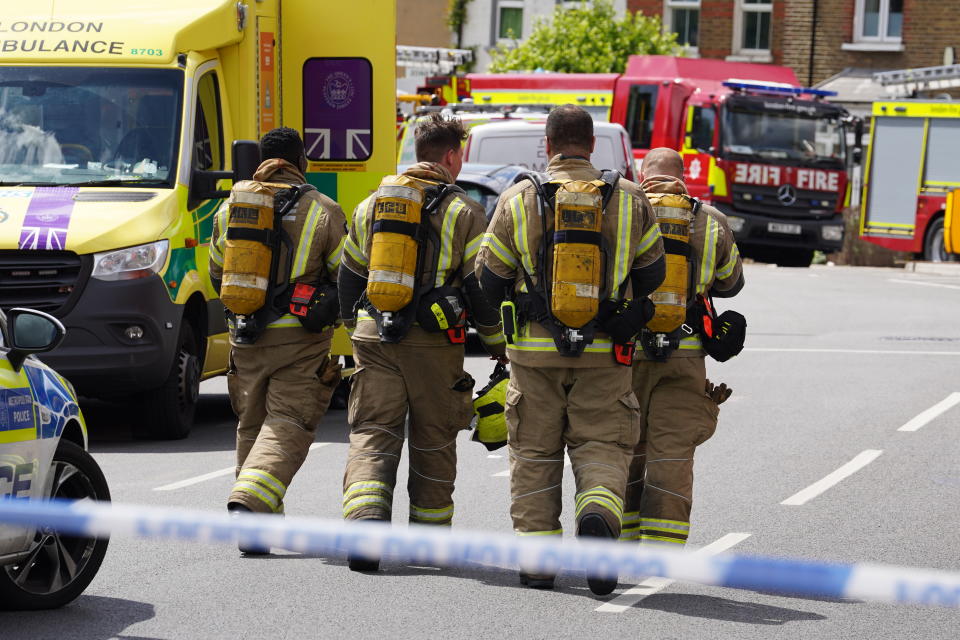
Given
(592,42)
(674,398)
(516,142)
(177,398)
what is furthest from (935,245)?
(674,398)

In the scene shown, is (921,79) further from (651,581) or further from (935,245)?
(651,581)

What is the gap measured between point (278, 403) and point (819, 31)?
34.3 metres

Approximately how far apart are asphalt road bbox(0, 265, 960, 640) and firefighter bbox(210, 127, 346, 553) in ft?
1.80

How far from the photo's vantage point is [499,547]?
131 inches

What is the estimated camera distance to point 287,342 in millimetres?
7285

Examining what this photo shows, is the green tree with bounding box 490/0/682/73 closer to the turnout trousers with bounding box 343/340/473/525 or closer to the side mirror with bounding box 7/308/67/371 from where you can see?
the turnout trousers with bounding box 343/340/473/525

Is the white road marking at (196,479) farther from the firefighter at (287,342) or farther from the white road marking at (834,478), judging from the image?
the white road marking at (834,478)

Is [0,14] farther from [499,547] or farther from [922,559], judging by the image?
[499,547]

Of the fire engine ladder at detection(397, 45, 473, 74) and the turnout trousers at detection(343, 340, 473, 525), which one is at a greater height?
the fire engine ladder at detection(397, 45, 473, 74)

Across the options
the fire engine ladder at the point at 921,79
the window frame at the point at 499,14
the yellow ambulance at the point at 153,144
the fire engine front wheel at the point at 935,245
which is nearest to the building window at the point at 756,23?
the window frame at the point at 499,14

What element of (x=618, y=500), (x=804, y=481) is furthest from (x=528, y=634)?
(x=804, y=481)

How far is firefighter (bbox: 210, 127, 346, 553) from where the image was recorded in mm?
7246

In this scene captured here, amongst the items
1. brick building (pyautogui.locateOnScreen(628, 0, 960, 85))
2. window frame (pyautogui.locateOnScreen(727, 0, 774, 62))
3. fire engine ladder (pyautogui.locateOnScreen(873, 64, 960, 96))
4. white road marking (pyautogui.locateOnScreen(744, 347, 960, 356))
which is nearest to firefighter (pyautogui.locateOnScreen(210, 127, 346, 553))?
white road marking (pyautogui.locateOnScreen(744, 347, 960, 356))

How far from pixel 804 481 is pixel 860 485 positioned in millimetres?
300
